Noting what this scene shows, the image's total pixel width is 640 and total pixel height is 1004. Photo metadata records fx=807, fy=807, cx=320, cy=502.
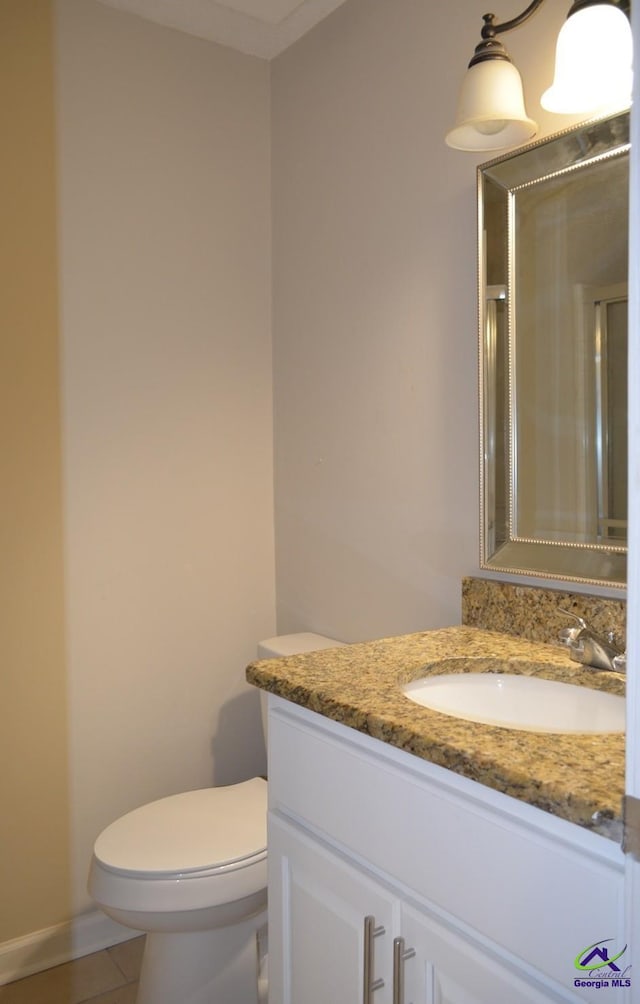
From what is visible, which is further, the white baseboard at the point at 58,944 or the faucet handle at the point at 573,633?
the white baseboard at the point at 58,944

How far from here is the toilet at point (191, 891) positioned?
1.58 meters

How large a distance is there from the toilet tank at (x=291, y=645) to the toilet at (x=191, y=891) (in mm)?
355

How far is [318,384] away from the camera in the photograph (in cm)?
217

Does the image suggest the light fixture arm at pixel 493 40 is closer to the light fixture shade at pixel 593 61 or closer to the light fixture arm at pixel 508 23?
the light fixture arm at pixel 508 23

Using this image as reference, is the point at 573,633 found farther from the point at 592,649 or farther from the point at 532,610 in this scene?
the point at 532,610

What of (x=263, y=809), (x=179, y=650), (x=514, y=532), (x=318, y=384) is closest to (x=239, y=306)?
(x=318, y=384)

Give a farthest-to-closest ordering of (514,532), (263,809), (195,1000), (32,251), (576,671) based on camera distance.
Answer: (32,251) → (263,809) → (195,1000) → (514,532) → (576,671)

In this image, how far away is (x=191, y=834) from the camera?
173cm

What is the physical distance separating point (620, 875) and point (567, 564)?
2.37 ft

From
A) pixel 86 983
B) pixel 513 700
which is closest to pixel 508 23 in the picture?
pixel 513 700

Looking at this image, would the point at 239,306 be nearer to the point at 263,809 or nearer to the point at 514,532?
the point at 514,532

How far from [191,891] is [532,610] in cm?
86

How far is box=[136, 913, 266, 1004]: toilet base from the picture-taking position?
1.68 m

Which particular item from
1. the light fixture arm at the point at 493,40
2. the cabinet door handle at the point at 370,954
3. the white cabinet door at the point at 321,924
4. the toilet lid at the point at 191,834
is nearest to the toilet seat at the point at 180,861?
the toilet lid at the point at 191,834
